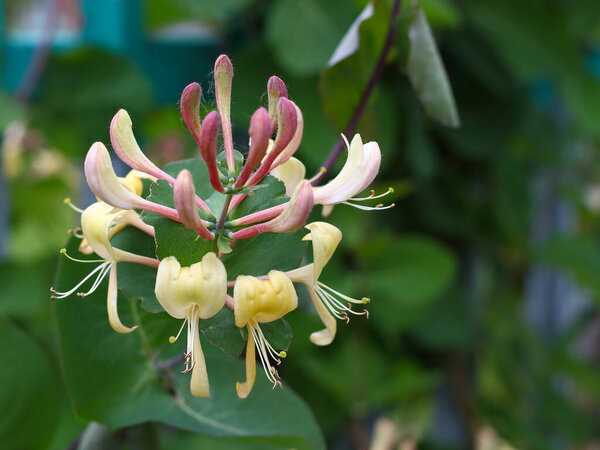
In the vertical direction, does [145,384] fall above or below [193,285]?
below

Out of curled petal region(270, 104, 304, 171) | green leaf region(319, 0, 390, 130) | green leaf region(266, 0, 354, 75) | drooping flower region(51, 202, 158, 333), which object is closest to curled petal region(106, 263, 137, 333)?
drooping flower region(51, 202, 158, 333)

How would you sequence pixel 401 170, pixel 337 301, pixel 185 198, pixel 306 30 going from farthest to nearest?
pixel 401 170, pixel 306 30, pixel 337 301, pixel 185 198

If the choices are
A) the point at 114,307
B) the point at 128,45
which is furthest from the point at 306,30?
the point at 114,307

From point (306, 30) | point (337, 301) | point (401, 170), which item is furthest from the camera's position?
point (401, 170)

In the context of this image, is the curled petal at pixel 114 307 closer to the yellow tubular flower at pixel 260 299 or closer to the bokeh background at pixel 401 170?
the yellow tubular flower at pixel 260 299

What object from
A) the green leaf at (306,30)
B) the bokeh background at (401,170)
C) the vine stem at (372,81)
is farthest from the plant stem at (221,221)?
the green leaf at (306,30)

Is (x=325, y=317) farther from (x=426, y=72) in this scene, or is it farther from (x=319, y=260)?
(x=426, y=72)

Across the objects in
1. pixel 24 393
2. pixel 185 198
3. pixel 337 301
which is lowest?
pixel 24 393

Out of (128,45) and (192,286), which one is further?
(128,45)
